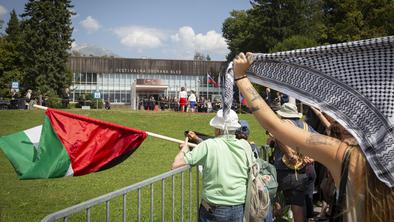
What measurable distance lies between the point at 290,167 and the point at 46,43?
49023 mm

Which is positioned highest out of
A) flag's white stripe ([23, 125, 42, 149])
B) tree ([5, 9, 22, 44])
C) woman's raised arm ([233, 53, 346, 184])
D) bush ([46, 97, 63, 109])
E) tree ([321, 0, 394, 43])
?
tree ([5, 9, 22, 44])

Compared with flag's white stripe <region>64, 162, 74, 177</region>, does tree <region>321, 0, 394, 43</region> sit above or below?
above

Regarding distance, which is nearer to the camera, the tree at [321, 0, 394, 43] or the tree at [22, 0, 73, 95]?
the tree at [321, 0, 394, 43]

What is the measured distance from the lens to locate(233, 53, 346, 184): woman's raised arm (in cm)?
188

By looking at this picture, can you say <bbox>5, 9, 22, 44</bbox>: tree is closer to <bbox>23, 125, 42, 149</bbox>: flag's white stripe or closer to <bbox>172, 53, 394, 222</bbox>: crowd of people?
<bbox>23, 125, 42, 149</bbox>: flag's white stripe

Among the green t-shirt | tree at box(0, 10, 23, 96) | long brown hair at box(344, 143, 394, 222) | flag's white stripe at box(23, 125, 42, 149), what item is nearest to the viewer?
long brown hair at box(344, 143, 394, 222)

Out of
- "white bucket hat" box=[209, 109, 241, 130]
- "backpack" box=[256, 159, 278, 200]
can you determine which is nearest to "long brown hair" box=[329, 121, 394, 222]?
"white bucket hat" box=[209, 109, 241, 130]

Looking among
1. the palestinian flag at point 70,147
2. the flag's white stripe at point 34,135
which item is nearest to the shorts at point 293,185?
the palestinian flag at point 70,147

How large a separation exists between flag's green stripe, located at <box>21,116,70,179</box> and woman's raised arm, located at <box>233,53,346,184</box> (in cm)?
326

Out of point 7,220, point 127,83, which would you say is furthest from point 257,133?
point 127,83

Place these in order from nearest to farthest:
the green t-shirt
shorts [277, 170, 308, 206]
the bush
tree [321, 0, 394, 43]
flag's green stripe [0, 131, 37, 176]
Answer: the green t-shirt < flag's green stripe [0, 131, 37, 176] < shorts [277, 170, 308, 206] < the bush < tree [321, 0, 394, 43]

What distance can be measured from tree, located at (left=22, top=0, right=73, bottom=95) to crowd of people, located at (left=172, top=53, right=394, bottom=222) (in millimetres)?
46978

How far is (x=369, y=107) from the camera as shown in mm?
1895

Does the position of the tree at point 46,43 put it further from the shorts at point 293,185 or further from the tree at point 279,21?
the shorts at point 293,185
